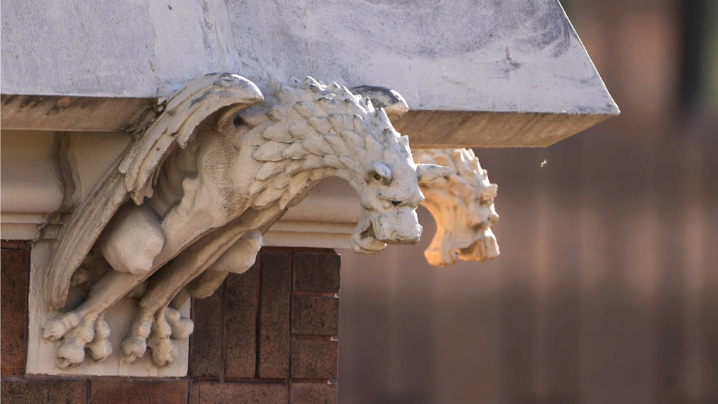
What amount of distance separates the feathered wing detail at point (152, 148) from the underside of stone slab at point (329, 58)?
0.05 metres

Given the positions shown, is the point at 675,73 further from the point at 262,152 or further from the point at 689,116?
the point at 262,152

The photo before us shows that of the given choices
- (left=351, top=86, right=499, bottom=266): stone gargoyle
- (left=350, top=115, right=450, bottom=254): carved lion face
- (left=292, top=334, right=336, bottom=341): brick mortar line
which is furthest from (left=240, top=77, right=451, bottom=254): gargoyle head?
(left=351, top=86, right=499, bottom=266): stone gargoyle

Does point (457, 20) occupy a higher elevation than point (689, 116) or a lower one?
lower

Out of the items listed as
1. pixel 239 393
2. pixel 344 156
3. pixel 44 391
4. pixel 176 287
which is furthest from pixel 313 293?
pixel 344 156

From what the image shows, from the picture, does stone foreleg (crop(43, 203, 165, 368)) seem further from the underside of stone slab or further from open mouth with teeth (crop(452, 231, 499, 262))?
open mouth with teeth (crop(452, 231, 499, 262))

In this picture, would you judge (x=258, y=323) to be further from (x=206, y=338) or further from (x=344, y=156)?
(x=344, y=156)

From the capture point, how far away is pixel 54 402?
5.73ft

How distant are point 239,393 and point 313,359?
171mm

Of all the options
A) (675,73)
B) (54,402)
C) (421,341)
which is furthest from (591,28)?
(54,402)

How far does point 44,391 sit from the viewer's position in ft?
5.71

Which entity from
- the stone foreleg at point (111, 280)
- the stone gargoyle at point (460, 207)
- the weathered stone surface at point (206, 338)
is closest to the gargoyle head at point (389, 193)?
the stone foreleg at point (111, 280)

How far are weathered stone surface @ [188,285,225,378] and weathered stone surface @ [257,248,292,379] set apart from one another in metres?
0.09

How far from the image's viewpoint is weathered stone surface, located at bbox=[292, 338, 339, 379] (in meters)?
2.01

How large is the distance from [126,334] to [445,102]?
2.27 ft
